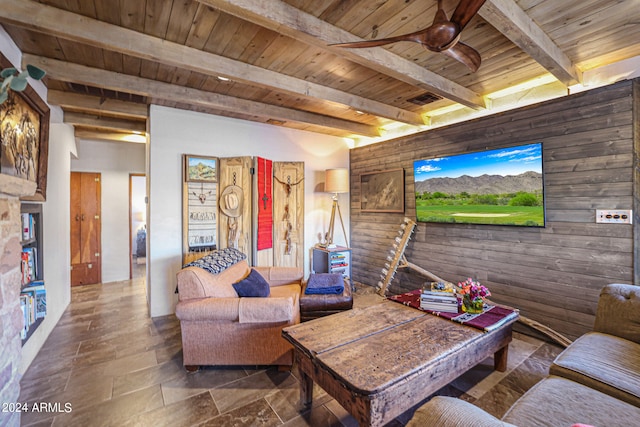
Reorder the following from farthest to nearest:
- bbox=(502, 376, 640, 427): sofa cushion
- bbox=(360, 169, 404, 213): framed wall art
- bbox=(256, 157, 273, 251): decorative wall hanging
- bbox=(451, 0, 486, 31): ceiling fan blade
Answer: bbox=(360, 169, 404, 213): framed wall art, bbox=(256, 157, 273, 251): decorative wall hanging, bbox=(451, 0, 486, 31): ceiling fan blade, bbox=(502, 376, 640, 427): sofa cushion

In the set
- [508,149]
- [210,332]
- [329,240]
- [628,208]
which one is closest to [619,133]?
[628,208]

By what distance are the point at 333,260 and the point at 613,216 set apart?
3056mm

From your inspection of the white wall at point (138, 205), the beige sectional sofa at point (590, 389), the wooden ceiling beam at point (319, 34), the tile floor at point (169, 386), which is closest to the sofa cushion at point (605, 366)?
the beige sectional sofa at point (590, 389)

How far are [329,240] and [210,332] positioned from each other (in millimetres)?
2631

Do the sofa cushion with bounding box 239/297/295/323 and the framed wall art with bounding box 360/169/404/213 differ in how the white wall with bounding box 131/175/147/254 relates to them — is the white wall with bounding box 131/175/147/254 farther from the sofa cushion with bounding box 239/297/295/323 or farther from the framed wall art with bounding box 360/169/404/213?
the sofa cushion with bounding box 239/297/295/323

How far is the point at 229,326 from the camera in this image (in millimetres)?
2301

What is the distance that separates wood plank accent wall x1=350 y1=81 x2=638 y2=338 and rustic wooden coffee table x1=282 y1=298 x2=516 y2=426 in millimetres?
1006

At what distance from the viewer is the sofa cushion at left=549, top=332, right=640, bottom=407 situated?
141 cm

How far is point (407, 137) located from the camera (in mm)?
4195

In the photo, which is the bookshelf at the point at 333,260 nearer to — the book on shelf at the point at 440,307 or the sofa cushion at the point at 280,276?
the sofa cushion at the point at 280,276

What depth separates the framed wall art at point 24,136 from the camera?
1.80m

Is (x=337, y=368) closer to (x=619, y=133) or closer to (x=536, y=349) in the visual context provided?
(x=536, y=349)

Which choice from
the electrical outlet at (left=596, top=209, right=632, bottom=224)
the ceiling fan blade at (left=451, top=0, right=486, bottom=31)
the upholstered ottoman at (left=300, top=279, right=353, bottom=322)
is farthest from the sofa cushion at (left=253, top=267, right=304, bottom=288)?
the electrical outlet at (left=596, top=209, right=632, bottom=224)

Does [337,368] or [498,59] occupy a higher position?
[498,59]
